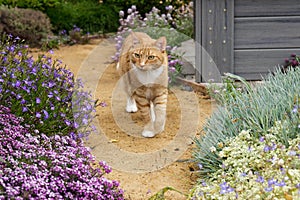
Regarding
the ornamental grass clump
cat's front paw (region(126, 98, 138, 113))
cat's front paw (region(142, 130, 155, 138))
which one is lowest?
cat's front paw (region(142, 130, 155, 138))

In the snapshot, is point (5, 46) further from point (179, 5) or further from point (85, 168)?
point (179, 5)

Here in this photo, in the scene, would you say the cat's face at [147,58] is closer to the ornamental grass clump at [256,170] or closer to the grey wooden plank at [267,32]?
the ornamental grass clump at [256,170]

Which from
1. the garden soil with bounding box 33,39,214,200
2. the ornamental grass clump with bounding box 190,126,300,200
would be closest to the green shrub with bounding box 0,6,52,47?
the garden soil with bounding box 33,39,214,200

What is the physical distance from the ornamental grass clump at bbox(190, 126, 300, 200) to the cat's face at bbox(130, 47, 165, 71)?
4.20 ft

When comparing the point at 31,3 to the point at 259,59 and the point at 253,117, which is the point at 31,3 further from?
the point at 253,117

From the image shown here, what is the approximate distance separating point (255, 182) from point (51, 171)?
1.27 m

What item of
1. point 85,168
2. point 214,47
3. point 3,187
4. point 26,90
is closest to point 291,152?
point 85,168

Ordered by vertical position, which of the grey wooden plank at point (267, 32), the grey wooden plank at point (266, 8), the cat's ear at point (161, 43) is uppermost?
the grey wooden plank at point (266, 8)

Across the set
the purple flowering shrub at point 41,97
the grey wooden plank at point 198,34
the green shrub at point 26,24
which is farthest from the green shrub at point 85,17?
the purple flowering shrub at point 41,97

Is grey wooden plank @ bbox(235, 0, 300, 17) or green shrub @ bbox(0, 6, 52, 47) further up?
grey wooden plank @ bbox(235, 0, 300, 17)

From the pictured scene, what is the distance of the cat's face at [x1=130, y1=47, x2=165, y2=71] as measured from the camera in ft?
16.7

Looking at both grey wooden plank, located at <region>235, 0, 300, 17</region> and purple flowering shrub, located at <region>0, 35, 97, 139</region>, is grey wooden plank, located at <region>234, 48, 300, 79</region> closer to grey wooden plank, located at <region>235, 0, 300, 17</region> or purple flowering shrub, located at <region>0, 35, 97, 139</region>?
grey wooden plank, located at <region>235, 0, 300, 17</region>

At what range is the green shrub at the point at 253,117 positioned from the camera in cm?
404

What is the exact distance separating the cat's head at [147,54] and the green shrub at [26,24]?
17.9ft
